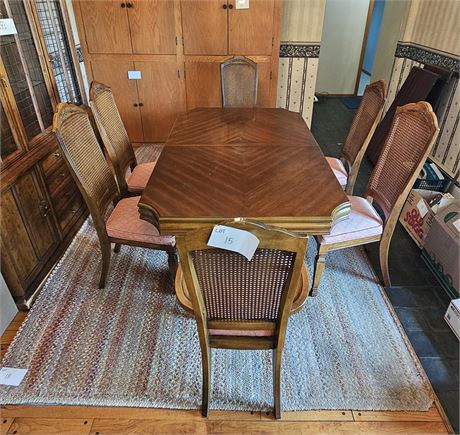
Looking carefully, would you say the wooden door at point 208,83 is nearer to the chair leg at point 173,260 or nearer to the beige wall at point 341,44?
the chair leg at point 173,260

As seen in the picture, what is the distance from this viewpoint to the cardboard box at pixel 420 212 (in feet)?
7.46

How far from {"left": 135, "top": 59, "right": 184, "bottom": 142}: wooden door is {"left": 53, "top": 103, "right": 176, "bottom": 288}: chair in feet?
5.57

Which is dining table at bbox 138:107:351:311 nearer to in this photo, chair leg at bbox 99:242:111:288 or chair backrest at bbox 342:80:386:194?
chair backrest at bbox 342:80:386:194

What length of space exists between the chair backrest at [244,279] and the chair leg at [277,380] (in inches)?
3.3

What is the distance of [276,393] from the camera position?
137 cm

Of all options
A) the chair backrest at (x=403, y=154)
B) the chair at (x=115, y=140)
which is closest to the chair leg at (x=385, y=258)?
the chair backrest at (x=403, y=154)

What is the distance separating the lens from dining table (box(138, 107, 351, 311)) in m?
1.41

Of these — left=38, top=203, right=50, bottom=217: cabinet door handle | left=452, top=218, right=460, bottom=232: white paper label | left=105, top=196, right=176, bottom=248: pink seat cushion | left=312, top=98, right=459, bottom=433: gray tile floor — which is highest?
left=105, top=196, right=176, bottom=248: pink seat cushion

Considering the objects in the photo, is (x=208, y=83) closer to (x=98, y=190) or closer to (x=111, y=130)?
(x=111, y=130)

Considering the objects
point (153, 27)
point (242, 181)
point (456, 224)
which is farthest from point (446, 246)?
point (153, 27)

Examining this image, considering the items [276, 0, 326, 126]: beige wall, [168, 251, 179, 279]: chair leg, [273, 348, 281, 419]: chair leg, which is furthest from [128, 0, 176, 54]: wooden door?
[273, 348, 281, 419]: chair leg

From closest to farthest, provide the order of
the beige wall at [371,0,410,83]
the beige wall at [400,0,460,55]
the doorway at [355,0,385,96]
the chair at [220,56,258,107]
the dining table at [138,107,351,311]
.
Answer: the dining table at [138,107,351,311] < the beige wall at [400,0,460,55] < the chair at [220,56,258,107] < the beige wall at [371,0,410,83] < the doorway at [355,0,385,96]

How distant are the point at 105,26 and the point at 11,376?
2.96 m

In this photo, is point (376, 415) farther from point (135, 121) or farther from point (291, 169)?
point (135, 121)
